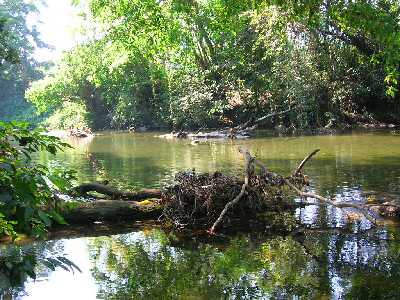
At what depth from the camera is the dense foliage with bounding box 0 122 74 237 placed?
7.57 ft

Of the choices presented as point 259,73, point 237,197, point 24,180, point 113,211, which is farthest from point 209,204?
point 259,73

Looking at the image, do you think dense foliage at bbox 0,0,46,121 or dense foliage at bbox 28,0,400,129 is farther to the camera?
dense foliage at bbox 0,0,46,121

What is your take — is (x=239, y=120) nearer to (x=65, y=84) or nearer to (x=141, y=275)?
(x=65, y=84)

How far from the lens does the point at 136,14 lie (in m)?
13.4

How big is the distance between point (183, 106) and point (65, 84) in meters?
16.7

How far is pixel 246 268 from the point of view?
5.72 meters

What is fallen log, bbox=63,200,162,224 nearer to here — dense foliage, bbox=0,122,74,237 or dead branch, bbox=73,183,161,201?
dead branch, bbox=73,183,161,201

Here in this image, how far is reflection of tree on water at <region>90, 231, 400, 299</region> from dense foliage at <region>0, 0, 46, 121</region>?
→ 52.4 metres

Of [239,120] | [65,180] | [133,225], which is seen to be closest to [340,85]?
[239,120]

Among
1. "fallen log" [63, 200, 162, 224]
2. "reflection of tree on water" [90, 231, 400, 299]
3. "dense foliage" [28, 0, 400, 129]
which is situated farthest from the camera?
"dense foliage" [28, 0, 400, 129]

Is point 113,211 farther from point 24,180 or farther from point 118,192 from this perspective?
point 24,180

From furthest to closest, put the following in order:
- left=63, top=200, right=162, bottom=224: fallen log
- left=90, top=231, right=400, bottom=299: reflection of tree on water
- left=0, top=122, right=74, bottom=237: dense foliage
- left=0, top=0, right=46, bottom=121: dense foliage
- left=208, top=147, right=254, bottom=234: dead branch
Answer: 1. left=0, top=0, right=46, bottom=121: dense foliage
2. left=63, top=200, right=162, bottom=224: fallen log
3. left=208, top=147, right=254, bottom=234: dead branch
4. left=90, top=231, right=400, bottom=299: reflection of tree on water
5. left=0, top=122, right=74, bottom=237: dense foliage

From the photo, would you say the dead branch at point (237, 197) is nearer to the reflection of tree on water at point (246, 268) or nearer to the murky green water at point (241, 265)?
the murky green water at point (241, 265)

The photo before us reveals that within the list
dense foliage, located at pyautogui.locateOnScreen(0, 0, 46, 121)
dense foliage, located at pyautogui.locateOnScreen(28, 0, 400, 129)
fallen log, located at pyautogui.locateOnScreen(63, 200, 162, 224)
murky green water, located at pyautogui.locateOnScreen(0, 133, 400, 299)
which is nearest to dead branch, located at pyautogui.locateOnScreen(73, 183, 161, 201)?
fallen log, located at pyautogui.locateOnScreen(63, 200, 162, 224)
